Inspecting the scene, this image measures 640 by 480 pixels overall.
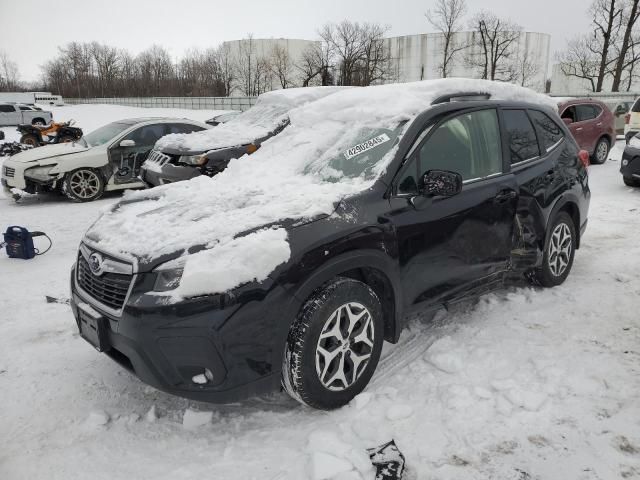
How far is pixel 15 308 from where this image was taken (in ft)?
14.6

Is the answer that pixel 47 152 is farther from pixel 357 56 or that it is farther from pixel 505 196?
pixel 357 56

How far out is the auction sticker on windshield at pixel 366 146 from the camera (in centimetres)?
329

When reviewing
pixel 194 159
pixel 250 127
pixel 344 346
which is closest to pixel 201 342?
pixel 344 346

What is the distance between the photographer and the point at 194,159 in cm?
778

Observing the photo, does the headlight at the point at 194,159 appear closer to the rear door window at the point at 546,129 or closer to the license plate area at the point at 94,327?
the rear door window at the point at 546,129

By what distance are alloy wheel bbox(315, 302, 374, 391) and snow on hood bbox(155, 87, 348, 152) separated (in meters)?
5.42

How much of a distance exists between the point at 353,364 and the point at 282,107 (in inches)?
281

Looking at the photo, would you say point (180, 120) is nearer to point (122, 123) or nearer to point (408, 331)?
point (122, 123)

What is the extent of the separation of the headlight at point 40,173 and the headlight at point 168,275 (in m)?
7.82

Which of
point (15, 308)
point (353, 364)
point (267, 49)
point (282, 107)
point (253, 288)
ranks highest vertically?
point (267, 49)

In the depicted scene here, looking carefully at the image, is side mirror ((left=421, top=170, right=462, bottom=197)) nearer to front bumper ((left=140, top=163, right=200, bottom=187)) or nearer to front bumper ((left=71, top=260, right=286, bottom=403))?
front bumper ((left=71, top=260, right=286, bottom=403))

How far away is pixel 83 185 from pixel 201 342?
8043 millimetres

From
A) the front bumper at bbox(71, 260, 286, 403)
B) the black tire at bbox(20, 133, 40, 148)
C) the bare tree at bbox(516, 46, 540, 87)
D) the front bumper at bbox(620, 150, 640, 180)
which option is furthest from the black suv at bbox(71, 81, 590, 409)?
the bare tree at bbox(516, 46, 540, 87)

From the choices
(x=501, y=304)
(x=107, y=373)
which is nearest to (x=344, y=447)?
(x=107, y=373)
